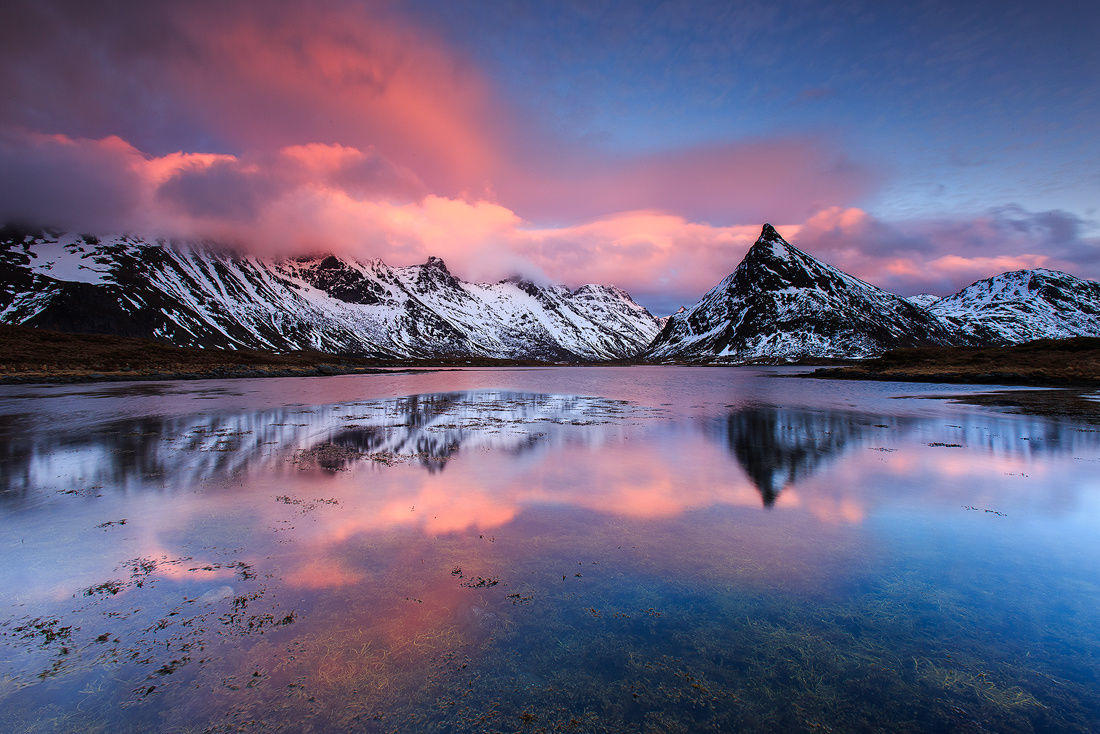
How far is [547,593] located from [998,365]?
105 m

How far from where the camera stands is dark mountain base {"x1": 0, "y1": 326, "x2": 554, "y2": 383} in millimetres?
76312

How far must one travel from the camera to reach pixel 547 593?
8812 millimetres

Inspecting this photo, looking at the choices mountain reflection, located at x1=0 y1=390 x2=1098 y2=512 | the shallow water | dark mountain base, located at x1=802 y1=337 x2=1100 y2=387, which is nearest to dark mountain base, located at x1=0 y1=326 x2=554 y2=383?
mountain reflection, located at x1=0 y1=390 x2=1098 y2=512

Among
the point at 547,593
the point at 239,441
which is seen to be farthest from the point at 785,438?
the point at 239,441

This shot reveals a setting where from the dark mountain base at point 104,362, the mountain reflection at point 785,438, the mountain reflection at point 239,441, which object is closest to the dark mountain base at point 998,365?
the mountain reflection at point 785,438

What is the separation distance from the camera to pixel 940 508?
13945mm

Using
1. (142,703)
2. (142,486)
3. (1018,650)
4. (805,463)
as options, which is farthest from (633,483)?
(142,486)

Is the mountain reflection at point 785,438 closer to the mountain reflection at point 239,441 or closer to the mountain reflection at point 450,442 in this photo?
the mountain reflection at point 450,442

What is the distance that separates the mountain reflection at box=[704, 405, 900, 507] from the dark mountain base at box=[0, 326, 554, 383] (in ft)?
302

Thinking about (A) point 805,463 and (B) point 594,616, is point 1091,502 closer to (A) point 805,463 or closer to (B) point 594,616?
(A) point 805,463

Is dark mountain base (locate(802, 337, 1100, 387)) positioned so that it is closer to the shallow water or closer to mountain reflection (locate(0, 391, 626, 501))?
the shallow water

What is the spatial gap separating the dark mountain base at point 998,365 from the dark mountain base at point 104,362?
393 ft

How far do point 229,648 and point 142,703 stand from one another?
3.95ft

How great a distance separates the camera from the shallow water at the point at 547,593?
5902 mm
